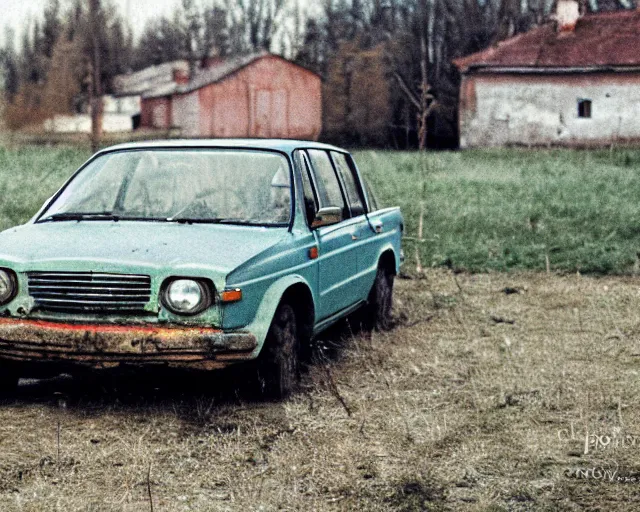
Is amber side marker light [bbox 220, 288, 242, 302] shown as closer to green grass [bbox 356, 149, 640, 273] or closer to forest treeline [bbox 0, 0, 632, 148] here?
green grass [bbox 356, 149, 640, 273]

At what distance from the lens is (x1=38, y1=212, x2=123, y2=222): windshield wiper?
21.4ft

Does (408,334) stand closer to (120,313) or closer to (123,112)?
(120,313)

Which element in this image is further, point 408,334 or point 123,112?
point 123,112

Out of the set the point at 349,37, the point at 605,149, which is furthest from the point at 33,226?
the point at 349,37

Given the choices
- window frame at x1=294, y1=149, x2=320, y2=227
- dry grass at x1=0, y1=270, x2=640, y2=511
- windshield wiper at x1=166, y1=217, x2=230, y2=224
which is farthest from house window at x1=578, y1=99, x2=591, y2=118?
windshield wiper at x1=166, y1=217, x2=230, y2=224

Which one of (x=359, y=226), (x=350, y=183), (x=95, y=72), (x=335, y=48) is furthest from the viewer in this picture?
(x=335, y=48)

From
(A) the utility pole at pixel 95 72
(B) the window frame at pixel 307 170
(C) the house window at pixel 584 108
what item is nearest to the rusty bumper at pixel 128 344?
(B) the window frame at pixel 307 170

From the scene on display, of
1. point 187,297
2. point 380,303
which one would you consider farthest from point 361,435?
point 380,303

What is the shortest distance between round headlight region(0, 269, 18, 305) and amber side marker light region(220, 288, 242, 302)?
47.3 inches

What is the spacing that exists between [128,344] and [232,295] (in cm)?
61

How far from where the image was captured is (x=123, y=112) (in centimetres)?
6719

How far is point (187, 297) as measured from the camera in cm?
550

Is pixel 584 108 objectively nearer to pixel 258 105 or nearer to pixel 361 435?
pixel 258 105

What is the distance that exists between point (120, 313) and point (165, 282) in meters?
0.30
